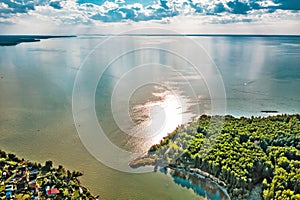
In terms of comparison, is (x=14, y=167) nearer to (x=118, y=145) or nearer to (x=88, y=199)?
(x=88, y=199)

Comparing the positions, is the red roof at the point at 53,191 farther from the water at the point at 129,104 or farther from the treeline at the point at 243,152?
the treeline at the point at 243,152

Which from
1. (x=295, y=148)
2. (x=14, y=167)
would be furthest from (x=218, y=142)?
(x=14, y=167)

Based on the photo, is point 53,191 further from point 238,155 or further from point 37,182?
point 238,155

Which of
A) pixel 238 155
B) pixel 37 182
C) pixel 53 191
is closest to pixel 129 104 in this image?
pixel 238 155

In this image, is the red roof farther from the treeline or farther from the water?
the treeline

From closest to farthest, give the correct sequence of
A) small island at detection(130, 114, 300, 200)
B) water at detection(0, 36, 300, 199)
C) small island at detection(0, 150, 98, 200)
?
small island at detection(0, 150, 98, 200), small island at detection(130, 114, 300, 200), water at detection(0, 36, 300, 199)

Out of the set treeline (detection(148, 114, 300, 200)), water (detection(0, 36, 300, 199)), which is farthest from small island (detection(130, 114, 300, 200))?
water (detection(0, 36, 300, 199))
